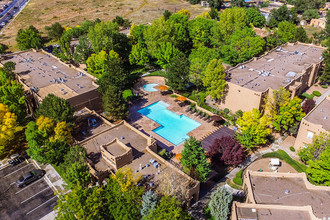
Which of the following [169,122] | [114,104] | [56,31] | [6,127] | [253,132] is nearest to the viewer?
[6,127]

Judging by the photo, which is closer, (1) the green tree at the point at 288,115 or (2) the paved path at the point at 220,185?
(2) the paved path at the point at 220,185

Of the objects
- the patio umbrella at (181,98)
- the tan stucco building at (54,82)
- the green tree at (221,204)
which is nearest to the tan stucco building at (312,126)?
the green tree at (221,204)

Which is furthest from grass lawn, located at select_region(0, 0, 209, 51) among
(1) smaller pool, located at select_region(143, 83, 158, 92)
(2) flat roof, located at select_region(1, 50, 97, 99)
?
(1) smaller pool, located at select_region(143, 83, 158, 92)

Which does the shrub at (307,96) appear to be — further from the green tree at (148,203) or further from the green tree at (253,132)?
the green tree at (148,203)

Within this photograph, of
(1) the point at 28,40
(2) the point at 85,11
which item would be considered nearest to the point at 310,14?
(2) the point at 85,11

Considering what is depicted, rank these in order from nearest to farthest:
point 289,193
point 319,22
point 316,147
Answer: point 289,193 → point 316,147 → point 319,22

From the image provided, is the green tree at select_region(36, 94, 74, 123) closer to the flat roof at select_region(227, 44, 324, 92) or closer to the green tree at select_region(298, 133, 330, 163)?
the flat roof at select_region(227, 44, 324, 92)

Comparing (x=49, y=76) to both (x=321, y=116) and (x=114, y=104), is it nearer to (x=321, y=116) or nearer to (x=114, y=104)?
(x=114, y=104)
